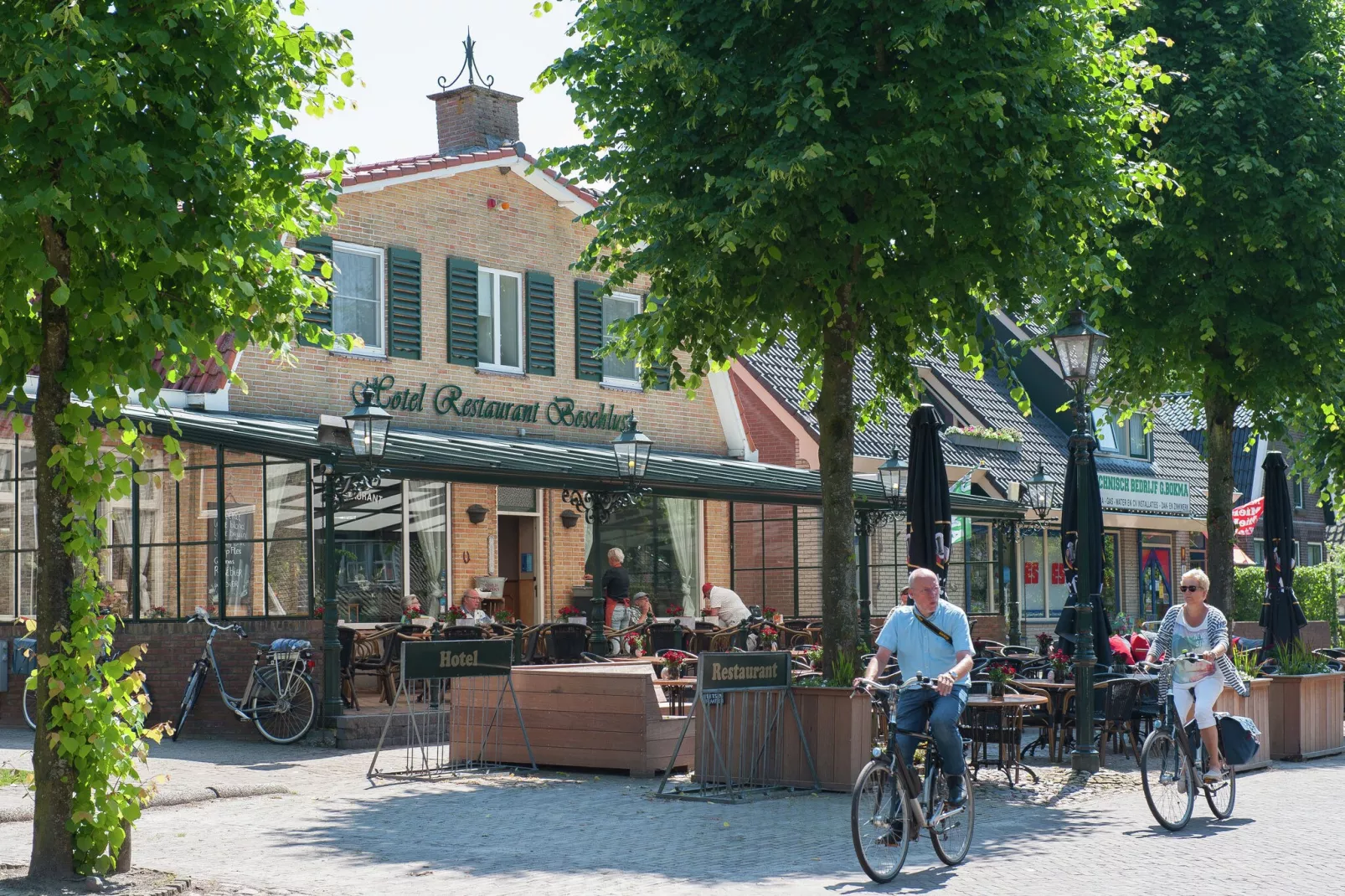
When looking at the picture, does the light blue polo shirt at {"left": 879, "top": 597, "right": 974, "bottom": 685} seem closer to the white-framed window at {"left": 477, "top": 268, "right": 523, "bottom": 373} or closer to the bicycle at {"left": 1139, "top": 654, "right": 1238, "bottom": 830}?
the bicycle at {"left": 1139, "top": 654, "right": 1238, "bottom": 830}

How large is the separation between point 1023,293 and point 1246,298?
4.83m

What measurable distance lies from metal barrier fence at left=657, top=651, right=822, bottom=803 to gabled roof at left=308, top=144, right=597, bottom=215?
9.88m

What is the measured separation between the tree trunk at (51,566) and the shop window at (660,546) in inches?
615

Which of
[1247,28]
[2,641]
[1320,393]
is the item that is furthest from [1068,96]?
[2,641]

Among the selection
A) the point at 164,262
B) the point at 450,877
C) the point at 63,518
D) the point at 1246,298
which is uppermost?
the point at 1246,298

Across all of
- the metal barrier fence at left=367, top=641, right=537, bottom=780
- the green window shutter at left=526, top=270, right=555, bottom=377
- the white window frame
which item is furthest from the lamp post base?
the white window frame

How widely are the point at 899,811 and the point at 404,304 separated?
14.0m

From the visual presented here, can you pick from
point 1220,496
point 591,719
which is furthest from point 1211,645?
point 1220,496

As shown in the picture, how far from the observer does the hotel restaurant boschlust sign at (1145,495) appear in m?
33.0

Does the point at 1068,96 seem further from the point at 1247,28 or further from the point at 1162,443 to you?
the point at 1162,443

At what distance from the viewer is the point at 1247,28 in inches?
663

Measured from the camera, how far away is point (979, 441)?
30453 millimetres

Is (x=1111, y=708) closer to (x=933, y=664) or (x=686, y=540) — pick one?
(x=933, y=664)

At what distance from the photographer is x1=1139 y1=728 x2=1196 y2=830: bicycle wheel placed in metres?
10.1
